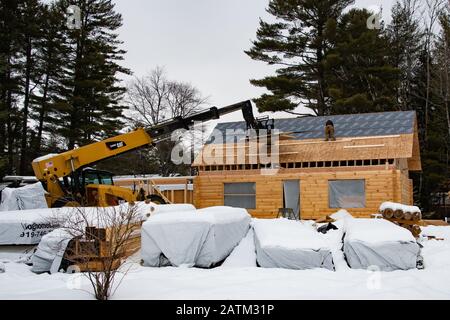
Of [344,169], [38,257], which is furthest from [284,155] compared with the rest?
[38,257]

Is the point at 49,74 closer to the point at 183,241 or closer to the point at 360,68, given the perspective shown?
the point at 360,68

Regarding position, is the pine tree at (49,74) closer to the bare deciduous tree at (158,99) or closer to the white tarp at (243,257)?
the bare deciduous tree at (158,99)

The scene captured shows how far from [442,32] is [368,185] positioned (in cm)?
1682

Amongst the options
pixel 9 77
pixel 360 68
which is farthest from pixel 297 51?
pixel 9 77

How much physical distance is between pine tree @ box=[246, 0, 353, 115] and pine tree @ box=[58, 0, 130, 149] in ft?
31.2

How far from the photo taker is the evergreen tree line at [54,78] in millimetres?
25547

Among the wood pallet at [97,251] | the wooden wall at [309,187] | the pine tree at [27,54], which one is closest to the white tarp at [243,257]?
the wood pallet at [97,251]

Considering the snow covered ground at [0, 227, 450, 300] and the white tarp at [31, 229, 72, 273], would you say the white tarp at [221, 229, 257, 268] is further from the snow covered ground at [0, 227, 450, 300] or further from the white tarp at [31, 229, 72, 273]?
the white tarp at [31, 229, 72, 273]

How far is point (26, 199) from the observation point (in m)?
14.6

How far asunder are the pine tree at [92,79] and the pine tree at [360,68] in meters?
14.3

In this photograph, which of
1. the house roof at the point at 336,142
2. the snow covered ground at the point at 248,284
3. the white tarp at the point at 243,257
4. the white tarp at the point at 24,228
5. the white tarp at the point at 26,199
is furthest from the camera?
the house roof at the point at 336,142

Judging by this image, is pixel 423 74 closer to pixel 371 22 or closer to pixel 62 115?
pixel 371 22

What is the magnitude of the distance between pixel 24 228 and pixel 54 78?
18549 mm

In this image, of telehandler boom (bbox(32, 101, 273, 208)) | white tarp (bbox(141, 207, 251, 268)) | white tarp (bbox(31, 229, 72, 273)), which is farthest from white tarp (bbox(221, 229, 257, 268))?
telehandler boom (bbox(32, 101, 273, 208))
